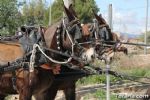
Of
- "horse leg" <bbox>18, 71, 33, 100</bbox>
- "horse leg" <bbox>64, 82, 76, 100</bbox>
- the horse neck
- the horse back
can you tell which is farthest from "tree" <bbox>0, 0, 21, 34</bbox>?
"horse leg" <bbox>18, 71, 33, 100</bbox>

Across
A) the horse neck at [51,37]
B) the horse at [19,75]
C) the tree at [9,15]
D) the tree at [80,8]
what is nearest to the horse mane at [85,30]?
the horse neck at [51,37]

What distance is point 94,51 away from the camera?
638 centimetres

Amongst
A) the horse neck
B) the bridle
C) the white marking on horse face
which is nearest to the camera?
the white marking on horse face

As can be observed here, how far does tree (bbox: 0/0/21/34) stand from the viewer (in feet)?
69.2

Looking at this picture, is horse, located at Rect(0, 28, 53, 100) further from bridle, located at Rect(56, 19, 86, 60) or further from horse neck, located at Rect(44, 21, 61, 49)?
bridle, located at Rect(56, 19, 86, 60)

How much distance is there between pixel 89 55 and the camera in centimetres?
636

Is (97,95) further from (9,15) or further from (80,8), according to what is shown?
(80,8)

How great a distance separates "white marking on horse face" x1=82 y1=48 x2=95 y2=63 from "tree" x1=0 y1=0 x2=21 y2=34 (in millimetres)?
14224

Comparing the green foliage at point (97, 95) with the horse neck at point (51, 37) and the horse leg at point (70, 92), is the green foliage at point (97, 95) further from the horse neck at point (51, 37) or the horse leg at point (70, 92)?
the horse neck at point (51, 37)

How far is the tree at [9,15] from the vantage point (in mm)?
21094

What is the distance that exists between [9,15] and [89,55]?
1582 centimetres

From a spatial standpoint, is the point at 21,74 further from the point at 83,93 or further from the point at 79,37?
the point at 83,93

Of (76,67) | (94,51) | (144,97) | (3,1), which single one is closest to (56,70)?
(76,67)

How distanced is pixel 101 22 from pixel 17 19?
16661 mm
